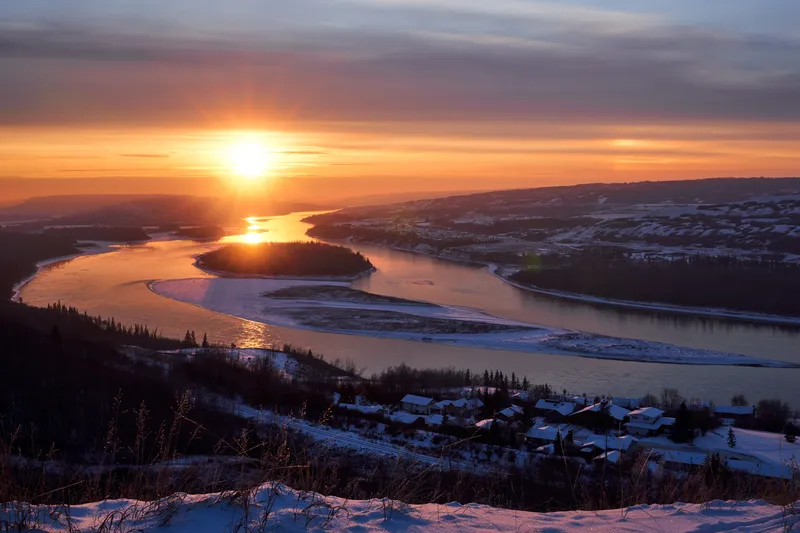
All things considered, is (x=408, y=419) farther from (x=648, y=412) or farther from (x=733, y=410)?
(x=733, y=410)

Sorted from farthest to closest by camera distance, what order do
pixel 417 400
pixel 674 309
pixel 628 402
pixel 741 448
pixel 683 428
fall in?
pixel 674 309, pixel 628 402, pixel 417 400, pixel 683 428, pixel 741 448

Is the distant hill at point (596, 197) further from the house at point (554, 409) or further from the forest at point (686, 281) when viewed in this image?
the house at point (554, 409)

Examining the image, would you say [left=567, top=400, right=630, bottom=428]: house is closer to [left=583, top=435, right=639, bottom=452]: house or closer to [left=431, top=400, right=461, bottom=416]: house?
[left=583, top=435, right=639, bottom=452]: house

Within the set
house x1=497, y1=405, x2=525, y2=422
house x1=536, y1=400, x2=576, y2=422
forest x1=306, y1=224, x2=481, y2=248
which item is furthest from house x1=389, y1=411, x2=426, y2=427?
forest x1=306, y1=224, x2=481, y2=248

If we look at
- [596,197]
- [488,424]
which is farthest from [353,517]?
[596,197]

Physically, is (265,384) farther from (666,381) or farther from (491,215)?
(491,215)

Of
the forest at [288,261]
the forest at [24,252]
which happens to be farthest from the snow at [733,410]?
the forest at [24,252]

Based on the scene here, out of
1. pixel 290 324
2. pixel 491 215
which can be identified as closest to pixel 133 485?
pixel 290 324
